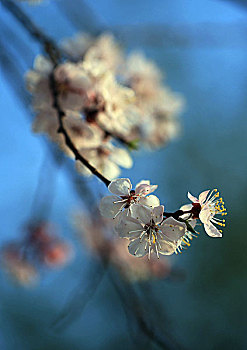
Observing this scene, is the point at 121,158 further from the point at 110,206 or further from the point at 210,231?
the point at 210,231

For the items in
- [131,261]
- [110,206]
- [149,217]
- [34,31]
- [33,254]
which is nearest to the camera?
[149,217]

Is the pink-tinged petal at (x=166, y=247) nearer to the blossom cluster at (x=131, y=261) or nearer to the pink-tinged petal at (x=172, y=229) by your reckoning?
the pink-tinged petal at (x=172, y=229)

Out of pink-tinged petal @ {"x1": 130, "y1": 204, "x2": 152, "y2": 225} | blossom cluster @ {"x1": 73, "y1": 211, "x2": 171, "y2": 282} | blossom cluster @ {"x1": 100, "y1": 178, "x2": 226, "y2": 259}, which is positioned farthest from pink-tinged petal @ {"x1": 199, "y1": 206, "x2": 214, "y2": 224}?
blossom cluster @ {"x1": 73, "y1": 211, "x2": 171, "y2": 282}

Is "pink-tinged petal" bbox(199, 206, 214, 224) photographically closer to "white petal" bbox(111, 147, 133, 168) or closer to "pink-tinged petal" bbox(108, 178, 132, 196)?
Answer: "pink-tinged petal" bbox(108, 178, 132, 196)

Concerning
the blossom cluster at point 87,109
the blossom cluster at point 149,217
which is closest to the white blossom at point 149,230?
the blossom cluster at point 149,217

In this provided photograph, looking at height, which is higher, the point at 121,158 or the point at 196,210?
the point at 121,158

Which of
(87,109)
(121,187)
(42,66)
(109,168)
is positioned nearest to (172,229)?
(121,187)
